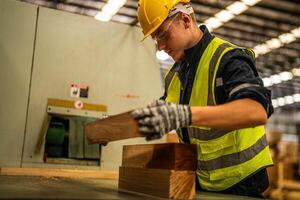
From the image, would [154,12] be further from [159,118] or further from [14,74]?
[14,74]

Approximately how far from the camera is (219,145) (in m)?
1.93

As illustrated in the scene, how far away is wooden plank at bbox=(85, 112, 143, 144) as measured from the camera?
4.91 ft

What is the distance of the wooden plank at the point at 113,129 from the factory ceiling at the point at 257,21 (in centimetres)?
600

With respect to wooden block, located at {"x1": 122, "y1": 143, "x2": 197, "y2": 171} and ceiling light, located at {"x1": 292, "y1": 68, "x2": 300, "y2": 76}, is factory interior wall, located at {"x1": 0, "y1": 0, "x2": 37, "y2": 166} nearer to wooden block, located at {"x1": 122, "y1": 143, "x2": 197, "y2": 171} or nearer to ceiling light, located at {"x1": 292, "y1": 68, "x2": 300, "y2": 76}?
wooden block, located at {"x1": 122, "y1": 143, "x2": 197, "y2": 171}

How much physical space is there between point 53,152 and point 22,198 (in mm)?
1746

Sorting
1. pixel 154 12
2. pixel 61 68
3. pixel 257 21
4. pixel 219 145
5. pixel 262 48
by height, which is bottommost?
Answer: pixel 219 145

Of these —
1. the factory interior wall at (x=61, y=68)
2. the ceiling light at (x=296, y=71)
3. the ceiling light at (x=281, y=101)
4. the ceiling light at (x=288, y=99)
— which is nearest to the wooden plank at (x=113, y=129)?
the factory interior wall at (x=61, y=68)

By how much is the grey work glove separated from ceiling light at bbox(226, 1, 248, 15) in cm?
668

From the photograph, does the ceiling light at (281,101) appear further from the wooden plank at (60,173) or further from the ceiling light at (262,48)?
the wooden plank at (60,173)

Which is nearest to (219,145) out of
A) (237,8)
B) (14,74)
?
(14,74)

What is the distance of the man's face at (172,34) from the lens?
2.08 m

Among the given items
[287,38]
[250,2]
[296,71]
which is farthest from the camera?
[296,71]

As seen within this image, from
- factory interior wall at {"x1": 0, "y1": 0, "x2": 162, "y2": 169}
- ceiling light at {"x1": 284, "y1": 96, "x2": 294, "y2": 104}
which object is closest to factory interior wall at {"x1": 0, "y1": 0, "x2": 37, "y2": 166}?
factory interior wall at {"x1": 0, "y1": 0, "x2": 162, "y2": 169}

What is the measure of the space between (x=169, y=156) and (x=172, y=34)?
2.56 ft
